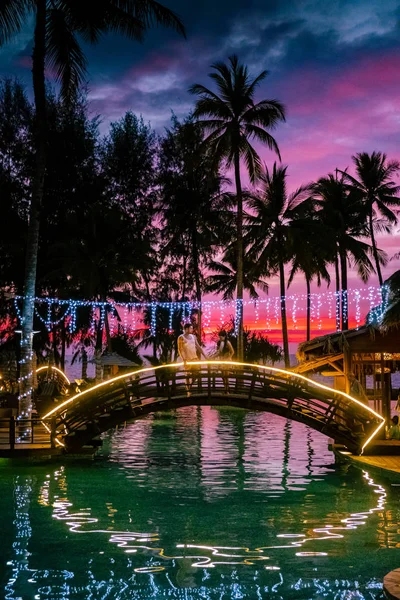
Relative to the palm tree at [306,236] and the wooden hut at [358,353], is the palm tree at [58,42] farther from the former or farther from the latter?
the palm tree at [306,236]

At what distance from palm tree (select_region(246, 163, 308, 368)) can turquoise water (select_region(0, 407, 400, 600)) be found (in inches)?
971

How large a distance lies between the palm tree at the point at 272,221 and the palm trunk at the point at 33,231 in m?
25.2

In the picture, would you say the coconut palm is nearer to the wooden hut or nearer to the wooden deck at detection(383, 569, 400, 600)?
the wooden hut

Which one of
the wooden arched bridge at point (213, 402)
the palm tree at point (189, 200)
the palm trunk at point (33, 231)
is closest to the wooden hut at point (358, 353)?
the wooden arched bridge at point (213, 402)

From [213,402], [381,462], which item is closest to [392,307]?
[381,462]

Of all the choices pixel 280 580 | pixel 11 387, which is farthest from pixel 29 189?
pixel 280 580

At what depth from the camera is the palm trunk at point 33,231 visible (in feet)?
80.5

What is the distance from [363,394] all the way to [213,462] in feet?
18.0

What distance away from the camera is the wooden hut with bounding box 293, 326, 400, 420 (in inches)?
933

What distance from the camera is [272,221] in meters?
49.3

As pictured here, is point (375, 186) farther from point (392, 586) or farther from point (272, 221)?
point (392, 586)

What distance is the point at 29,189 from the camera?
47469mm

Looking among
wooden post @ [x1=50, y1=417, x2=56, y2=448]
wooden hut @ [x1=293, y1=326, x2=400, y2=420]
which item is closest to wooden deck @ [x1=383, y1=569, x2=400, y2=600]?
wooden hut @ [x1=293, y1=326, x2=400, y2=420]

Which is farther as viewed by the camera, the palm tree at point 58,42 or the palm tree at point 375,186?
the palm tree at point 375,186
